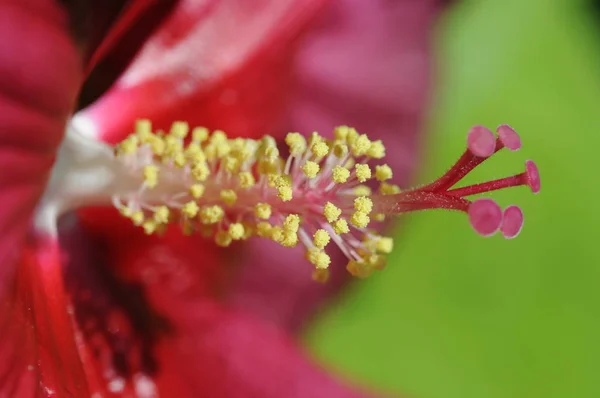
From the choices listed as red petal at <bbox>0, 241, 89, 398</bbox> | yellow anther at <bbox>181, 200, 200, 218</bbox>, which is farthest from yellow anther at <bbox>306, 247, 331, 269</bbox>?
red petal at <bbox>0, 241, 89, 398</bbox>

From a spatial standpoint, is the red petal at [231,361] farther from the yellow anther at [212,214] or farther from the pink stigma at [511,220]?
the pink stigma at [511,220]

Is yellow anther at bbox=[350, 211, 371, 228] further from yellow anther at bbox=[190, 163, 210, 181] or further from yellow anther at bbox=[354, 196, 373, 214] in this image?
yellow anther at bbox=[190, 163, 210, 181]

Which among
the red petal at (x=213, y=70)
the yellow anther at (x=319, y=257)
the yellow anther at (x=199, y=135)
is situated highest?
the red petal at (x=213, y=70)

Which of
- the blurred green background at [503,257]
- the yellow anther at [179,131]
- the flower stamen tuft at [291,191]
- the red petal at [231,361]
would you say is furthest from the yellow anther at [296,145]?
the blurred green background at [503,257]

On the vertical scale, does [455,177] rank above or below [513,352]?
above

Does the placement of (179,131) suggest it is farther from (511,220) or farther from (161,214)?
(511,220)

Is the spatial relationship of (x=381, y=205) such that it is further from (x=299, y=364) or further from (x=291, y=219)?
(x=299, y=364)

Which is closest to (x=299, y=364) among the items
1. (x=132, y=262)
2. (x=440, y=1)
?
(x=132, y=262)
